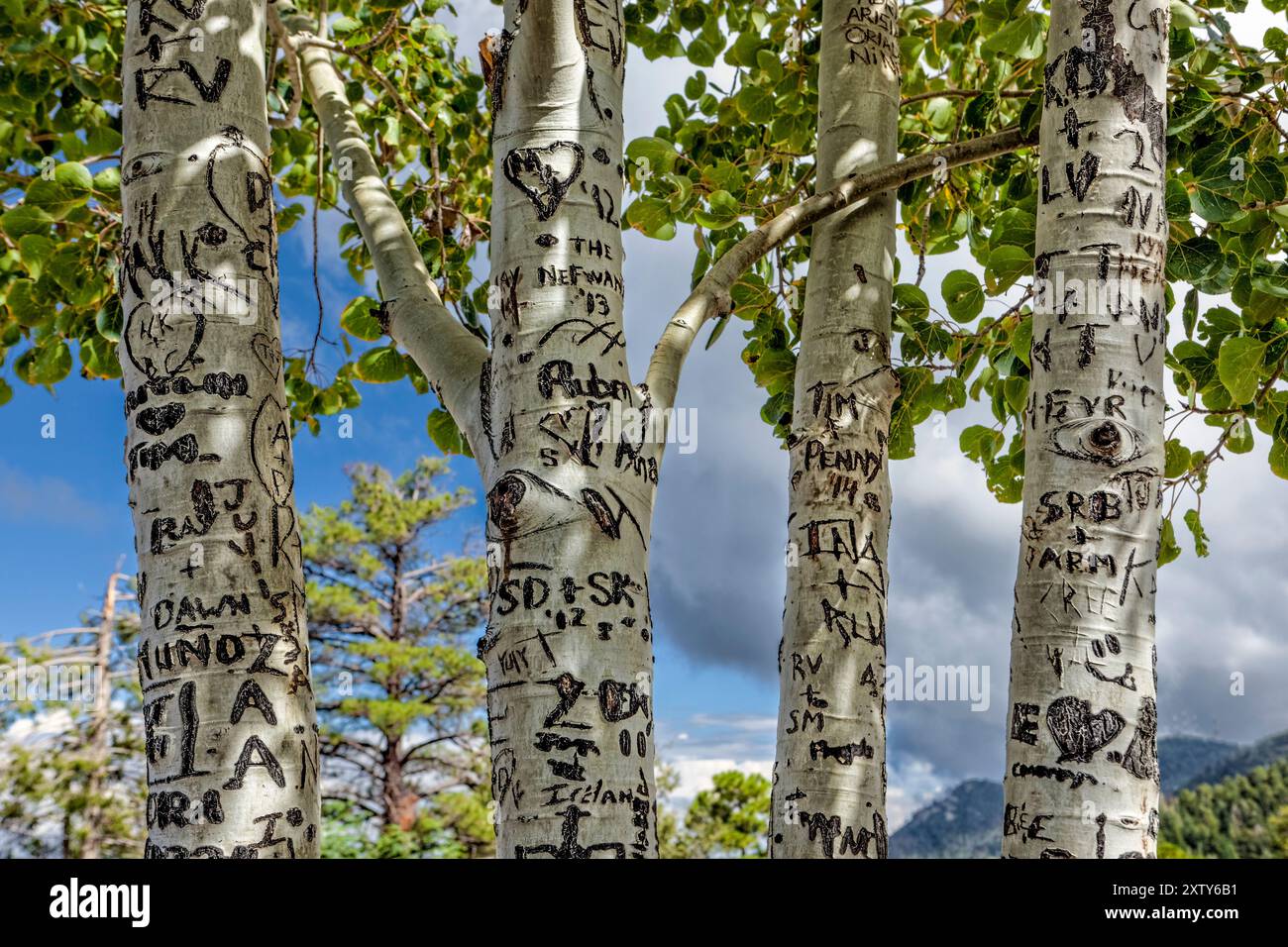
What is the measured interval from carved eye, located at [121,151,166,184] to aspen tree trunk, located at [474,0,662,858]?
784mm

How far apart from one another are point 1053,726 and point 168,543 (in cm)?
197

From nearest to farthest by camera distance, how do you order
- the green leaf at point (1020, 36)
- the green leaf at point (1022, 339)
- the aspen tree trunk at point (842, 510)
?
1. the aspen tree trunk at point (842, 510)
2. the green leaf at point (1020, 36)
3. the green leaf at point (1022, 339)

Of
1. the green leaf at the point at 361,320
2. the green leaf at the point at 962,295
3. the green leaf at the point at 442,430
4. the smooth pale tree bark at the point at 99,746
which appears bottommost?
the smooth pale tree bark at the point at 99,746

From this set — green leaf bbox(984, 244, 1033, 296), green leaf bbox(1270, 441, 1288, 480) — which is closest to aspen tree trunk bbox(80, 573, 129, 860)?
green leaf bbox(984, 244, 1033, 296)

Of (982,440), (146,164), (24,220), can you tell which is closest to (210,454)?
(146,164)

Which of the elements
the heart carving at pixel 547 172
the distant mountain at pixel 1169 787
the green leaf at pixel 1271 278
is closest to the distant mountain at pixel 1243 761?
the distant mountain at pixel 1169 787

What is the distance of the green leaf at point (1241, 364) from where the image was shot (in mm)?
3283

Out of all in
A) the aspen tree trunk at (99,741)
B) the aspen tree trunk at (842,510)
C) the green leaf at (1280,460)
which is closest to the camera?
the aspen tree trunk at (842,510)

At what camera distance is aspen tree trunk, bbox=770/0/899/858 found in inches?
114

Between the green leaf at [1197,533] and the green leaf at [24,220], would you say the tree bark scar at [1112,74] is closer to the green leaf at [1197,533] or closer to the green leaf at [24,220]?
the green leaf at [1197,533]

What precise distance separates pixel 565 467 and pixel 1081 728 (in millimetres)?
1268

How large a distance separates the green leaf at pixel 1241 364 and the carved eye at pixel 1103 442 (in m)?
1.23
